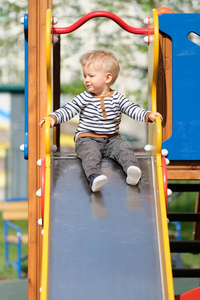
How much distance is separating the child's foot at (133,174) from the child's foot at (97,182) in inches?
6.3

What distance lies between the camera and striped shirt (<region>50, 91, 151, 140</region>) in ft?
12.6

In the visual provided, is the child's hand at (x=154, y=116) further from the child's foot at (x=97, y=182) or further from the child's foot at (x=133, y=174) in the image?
the child's foot at (x=97, y=182)

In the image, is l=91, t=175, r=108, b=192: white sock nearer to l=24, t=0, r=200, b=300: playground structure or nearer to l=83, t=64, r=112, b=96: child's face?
l=24, t=0, r=200, b=300: playground structure

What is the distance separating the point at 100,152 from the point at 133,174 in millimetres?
390

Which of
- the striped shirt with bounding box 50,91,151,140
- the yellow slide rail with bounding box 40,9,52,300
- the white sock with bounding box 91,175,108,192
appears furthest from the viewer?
the striped shirt with bounding box 50,91,151,140

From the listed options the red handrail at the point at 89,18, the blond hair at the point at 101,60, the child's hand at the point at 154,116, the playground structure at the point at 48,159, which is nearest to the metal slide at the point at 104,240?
the playground structure at the point at 48,159

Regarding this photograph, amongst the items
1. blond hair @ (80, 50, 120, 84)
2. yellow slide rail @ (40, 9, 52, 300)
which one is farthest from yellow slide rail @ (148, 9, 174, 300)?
yellow slide rail @ (40, 9, 52, 300)

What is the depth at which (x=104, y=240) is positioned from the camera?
319 cm

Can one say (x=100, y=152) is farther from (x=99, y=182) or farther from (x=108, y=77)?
(x=108, y=77)

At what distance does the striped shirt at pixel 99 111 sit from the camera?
151 inches

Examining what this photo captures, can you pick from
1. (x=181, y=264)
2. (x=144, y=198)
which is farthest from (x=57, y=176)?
(x=181, y=264)

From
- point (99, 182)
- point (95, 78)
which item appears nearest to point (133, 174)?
point (99, 182)

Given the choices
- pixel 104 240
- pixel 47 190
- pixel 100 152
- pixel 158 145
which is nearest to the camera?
pixel 104 240

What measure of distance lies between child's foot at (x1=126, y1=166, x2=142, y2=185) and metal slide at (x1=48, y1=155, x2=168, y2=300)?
6 cm
